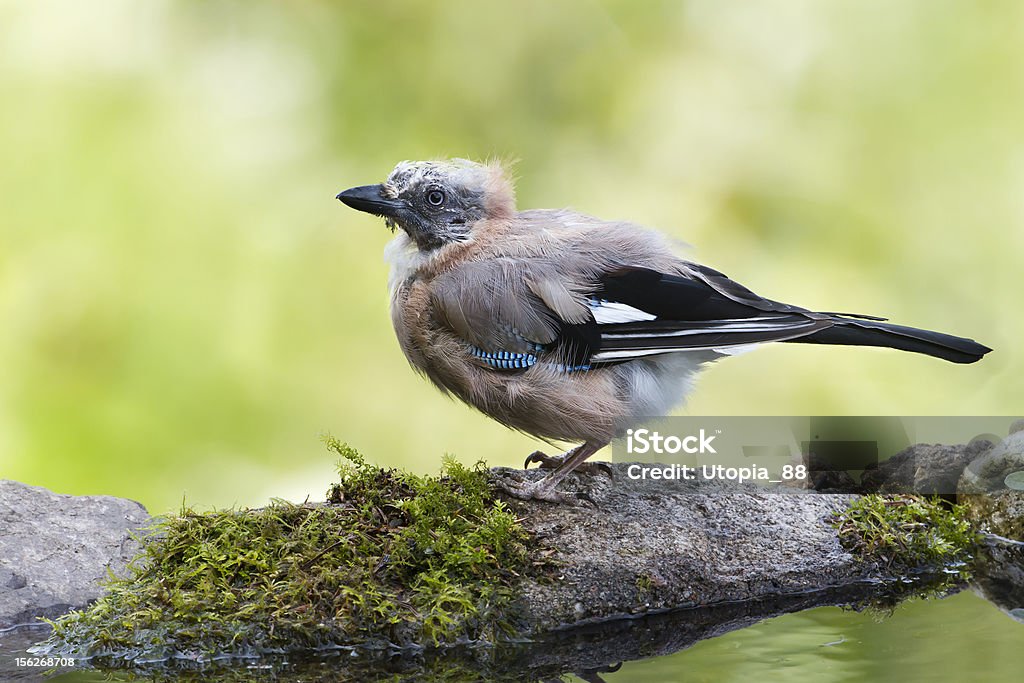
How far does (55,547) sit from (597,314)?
241 centimetres

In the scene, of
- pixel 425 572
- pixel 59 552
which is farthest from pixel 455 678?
pixel 59 552

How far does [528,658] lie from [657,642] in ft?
1.52

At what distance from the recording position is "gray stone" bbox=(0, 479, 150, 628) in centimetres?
442

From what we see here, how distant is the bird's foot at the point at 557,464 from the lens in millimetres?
5293

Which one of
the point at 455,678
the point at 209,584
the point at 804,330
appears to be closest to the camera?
the point at 455,678

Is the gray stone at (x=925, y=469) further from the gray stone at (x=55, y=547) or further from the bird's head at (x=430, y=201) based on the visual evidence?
the gray stone at (x=55, y=547)

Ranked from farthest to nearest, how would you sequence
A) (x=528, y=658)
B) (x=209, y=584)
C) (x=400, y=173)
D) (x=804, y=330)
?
(x=400, y=173), (x=804, y=330), (x=209, y=584), (x=528, y=658)

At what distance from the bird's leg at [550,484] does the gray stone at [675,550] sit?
0.04 m

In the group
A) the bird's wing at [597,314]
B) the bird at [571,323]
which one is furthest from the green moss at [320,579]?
the bird's wing at [597,314]

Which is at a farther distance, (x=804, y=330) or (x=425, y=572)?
(x=804, y=330)

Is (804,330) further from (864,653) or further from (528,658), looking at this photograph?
(528,658)

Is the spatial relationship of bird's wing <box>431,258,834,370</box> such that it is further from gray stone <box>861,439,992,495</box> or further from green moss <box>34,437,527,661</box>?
gray stone <box>861,439,992,495</box>

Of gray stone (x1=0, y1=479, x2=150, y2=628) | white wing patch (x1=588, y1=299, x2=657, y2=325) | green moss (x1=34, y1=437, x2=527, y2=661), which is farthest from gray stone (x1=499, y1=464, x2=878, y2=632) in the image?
gray stone (x1=0, y1=479, x2=150, y2=628)

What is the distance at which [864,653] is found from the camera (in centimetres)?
356
